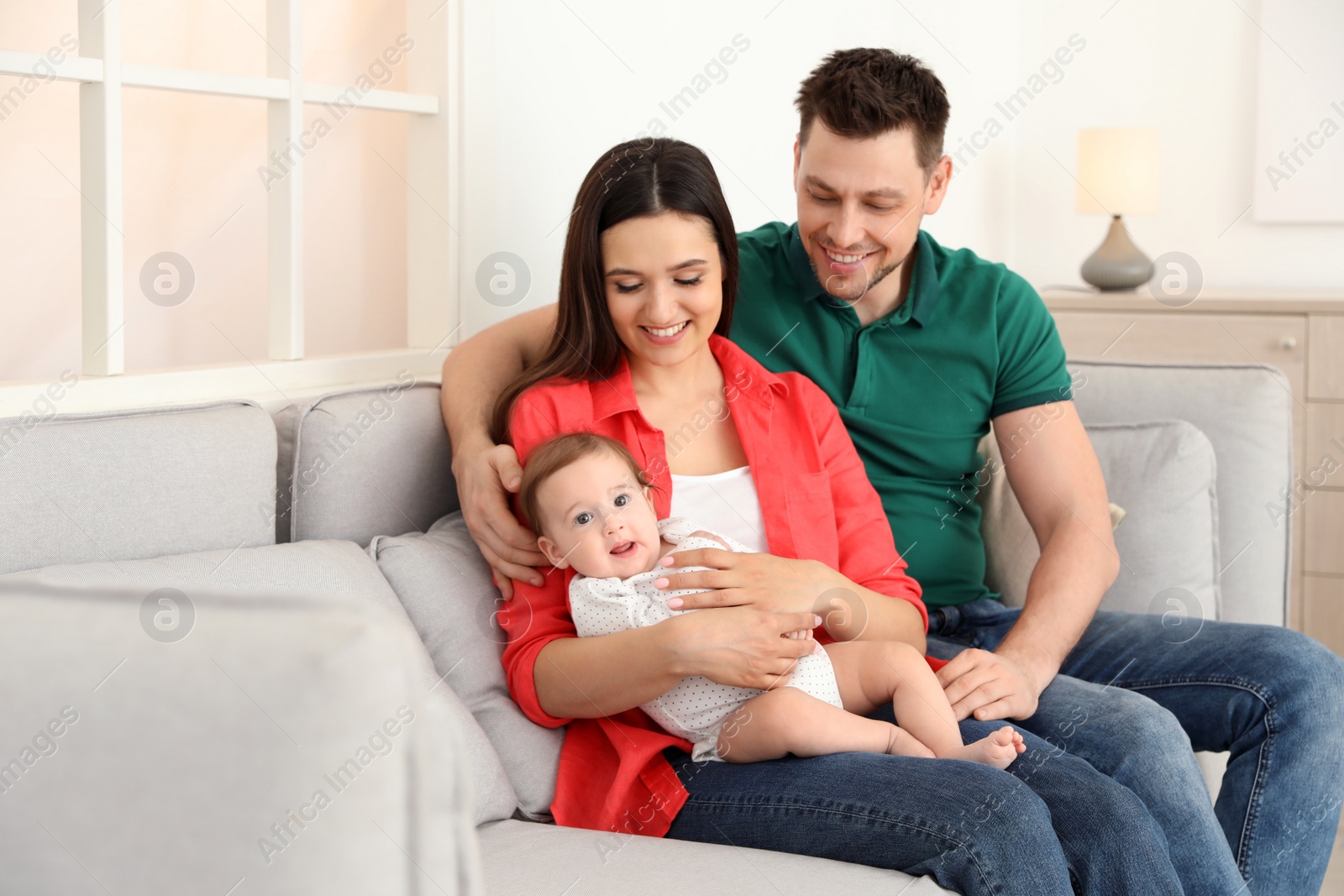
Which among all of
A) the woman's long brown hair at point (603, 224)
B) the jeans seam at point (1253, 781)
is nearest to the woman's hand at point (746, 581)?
the woman's long brown hair at point (603, 224)

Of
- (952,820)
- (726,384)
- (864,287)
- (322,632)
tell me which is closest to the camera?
(322,632)

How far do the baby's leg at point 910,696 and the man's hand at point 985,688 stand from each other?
49 millimetres

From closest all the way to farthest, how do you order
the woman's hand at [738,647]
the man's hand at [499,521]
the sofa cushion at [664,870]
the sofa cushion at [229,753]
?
the sofa cushion at [229,753] < the sofa cushion at [664,870] < the woman's hand at [738,647] < the man's hand at [499,521]

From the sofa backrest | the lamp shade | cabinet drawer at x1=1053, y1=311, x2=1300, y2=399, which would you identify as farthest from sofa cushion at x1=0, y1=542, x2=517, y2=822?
the lamp shade

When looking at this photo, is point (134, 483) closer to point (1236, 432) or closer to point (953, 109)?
point (1236, 432)

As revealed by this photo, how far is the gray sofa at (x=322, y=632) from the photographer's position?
0.51 m

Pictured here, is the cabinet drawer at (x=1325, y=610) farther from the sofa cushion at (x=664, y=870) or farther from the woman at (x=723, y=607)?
the sofa cushion at (x=664, y=870)

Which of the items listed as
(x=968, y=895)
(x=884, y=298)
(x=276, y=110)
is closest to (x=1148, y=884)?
(x=968, y=895)

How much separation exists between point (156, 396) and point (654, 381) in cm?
67

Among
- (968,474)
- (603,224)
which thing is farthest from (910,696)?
(603,224)

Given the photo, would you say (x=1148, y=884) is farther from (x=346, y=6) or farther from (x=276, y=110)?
(x=346, y=6)

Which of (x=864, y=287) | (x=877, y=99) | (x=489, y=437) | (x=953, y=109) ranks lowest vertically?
(x=489, y=437)

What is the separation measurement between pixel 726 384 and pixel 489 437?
1.15 feet

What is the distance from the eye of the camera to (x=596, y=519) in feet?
4.54
